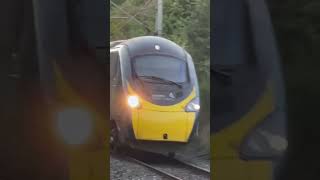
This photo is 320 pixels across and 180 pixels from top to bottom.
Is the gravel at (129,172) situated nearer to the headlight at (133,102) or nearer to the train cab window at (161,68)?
the headlight at (133,102)

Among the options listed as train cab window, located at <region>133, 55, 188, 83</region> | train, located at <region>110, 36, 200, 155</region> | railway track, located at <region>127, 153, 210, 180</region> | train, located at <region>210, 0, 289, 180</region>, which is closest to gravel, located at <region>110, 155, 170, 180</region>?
railway track, located at <region>127, 153, 210, 180</region>

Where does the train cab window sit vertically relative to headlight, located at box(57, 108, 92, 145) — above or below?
above

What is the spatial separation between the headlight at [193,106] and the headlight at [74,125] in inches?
233

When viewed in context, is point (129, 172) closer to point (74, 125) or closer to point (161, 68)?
point (161, 68)

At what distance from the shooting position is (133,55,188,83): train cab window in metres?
9.64

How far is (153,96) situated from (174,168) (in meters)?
1.27

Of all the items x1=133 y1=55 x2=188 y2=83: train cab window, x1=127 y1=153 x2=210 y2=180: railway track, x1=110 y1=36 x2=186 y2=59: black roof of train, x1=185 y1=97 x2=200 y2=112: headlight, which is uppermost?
x1=110 y1=36 x2=186 y2=59: black roof of train

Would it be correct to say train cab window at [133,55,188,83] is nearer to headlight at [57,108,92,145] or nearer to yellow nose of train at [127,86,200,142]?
yellow nose of train at [127,86,200,142]

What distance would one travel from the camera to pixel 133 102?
367 inches

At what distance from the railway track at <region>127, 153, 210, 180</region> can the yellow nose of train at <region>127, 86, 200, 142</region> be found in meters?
0.38

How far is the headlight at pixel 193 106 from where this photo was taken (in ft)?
30.7

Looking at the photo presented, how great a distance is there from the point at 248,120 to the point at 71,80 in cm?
104

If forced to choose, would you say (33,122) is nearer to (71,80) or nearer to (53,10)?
(71,80)

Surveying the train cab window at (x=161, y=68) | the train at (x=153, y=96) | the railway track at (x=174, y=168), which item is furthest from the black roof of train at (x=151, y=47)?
the railway track at (x=174, y=168)
